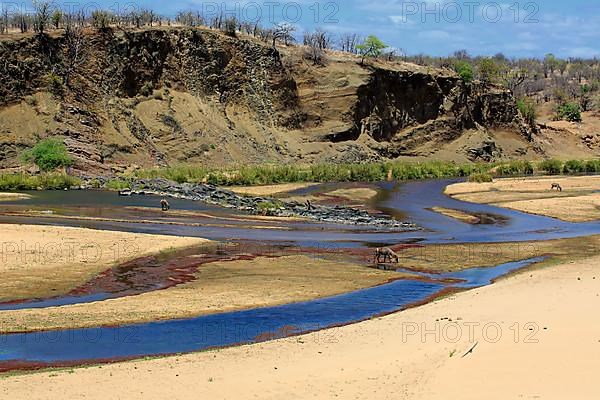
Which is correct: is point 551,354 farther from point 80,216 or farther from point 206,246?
point 80,216

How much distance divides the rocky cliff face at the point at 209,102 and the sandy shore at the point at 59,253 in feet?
140

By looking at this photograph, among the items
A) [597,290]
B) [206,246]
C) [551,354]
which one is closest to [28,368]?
[551,354]

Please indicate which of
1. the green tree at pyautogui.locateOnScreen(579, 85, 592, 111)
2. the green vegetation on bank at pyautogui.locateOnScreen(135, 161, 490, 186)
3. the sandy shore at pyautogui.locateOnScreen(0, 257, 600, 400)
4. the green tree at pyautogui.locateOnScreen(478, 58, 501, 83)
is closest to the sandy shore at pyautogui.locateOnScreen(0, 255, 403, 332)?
the sandy shore at pyautogui.locateOnScreen(0, 257, 600, 400)

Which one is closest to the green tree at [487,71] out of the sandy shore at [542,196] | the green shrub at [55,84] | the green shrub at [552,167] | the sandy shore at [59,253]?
the green shrub at [552,167]

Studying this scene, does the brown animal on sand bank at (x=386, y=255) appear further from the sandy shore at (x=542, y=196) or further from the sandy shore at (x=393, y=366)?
the sandy shore at (x=542, y=196)

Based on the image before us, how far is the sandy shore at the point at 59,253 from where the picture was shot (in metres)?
23.1

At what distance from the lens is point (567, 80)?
18825cm

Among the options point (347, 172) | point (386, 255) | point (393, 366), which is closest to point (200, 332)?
point (393, 366)

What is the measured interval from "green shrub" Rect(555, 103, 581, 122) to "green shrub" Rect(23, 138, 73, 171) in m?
104

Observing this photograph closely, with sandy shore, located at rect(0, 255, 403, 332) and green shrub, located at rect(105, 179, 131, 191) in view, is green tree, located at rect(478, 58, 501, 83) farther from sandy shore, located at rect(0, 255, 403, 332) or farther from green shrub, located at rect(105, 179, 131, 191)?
sandy shore, located at rect(0, 255, 403, 332)

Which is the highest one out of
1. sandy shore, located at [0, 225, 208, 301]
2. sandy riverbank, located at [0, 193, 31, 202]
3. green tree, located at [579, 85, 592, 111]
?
green tree, located at [579, 85, 592, 111]

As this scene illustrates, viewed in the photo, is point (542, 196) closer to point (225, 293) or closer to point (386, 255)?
point (386, 255)

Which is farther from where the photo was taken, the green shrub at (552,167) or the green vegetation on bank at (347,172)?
the green shrub at (552,167)

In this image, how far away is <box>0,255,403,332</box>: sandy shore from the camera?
18819 mm
